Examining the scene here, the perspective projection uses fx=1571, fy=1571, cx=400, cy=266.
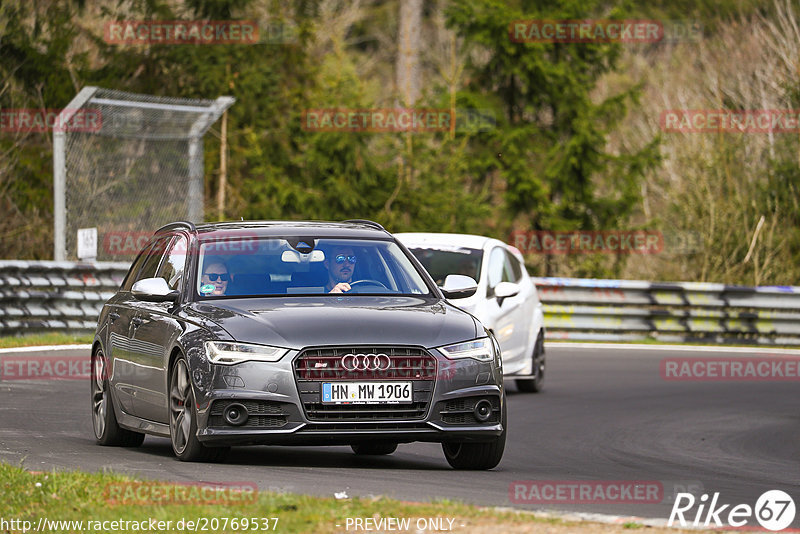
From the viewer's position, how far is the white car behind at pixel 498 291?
16391mm

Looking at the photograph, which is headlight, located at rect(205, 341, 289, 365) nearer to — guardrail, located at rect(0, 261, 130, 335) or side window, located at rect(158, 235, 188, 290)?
side window, located at rect(158, 235, 188, 290)

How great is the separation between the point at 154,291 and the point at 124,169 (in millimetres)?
13781

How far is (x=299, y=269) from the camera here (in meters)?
10.3

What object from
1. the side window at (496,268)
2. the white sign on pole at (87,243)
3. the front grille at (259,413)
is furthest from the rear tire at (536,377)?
the front grille at (259,413)

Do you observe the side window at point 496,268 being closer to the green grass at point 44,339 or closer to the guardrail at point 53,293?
the green grass at point 44,339

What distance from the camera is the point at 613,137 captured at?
4659 cm

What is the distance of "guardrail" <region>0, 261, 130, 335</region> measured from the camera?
70.0ft

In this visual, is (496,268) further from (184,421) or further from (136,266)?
(184,421)

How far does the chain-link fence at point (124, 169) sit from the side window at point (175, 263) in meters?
10.9

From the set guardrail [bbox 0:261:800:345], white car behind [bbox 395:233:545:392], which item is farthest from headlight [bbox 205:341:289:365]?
guardrail [bbox 0:261:800:345]

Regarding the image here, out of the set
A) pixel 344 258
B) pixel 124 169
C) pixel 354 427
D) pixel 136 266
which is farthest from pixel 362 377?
→ pixel 124 169

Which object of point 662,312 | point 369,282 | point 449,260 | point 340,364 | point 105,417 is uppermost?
point 369,282

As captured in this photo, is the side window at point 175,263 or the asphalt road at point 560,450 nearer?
the asphalt road at point 560,450

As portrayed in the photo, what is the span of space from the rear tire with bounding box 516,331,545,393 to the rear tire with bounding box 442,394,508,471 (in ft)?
24.3
